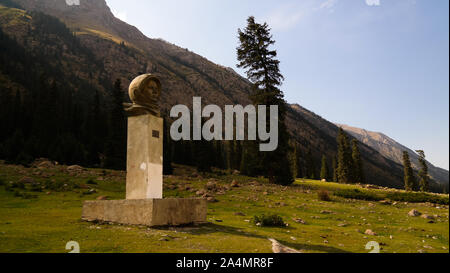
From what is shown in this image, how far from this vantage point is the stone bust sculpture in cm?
1048

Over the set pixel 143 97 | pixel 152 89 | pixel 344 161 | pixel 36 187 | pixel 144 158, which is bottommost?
pixel 36 187

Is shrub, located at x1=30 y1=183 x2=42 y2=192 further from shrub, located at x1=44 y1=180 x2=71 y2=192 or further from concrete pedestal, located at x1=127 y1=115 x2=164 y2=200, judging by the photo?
concrete pedestal, located at x1=127 y1=115 x2=164 y2=200

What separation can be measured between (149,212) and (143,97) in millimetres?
4107

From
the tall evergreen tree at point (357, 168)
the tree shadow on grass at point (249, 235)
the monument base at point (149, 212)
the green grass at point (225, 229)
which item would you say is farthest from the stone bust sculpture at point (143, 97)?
the tall evergreen tree at point (357, 168)

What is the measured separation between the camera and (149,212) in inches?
339

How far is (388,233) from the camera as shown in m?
11.2

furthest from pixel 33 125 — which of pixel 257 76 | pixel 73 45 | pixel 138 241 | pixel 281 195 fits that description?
pixel 73 45

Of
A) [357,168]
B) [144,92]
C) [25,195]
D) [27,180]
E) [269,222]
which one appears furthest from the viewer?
[357,168]

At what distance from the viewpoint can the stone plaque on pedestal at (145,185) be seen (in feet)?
29.3

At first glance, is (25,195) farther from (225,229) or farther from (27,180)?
(225,229)

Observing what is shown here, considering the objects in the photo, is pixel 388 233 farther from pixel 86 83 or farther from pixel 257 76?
pixel 86 83

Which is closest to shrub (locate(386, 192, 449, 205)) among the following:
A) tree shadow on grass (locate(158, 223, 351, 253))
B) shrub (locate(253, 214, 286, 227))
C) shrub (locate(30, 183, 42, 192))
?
shrub (locate(253, 214, 286, 227))

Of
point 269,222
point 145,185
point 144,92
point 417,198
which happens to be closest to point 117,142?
point 144,92
